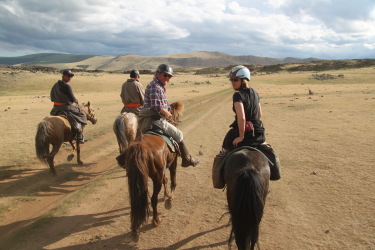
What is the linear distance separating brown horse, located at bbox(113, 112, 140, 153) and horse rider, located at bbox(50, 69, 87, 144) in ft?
6.15

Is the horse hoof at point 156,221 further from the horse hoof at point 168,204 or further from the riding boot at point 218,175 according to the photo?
the riding boot at point 218,175

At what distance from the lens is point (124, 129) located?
27.1 ft

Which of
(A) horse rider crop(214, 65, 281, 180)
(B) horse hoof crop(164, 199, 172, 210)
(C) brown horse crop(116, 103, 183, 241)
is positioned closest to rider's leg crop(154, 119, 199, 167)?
(C) brown horse crop(116, 103, 183, 241)

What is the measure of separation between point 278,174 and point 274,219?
150cm

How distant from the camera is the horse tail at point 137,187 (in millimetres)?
4551

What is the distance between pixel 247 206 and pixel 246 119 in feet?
5.26

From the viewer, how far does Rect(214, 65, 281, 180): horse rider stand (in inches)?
174

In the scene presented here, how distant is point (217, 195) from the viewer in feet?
22.2

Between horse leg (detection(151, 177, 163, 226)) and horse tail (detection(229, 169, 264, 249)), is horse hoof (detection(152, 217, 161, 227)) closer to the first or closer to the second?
horse leg (detection(151, 177, 163, 226))

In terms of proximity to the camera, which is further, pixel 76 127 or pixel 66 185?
pixel 76 127

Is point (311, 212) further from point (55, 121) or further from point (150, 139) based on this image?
point (55, 121)

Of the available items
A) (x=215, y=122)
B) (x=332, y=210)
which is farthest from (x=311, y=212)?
(x=215, y=122)

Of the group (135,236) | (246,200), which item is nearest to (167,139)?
(135,236)

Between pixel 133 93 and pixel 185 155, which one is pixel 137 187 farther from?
pixel 133 93
